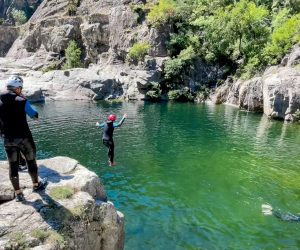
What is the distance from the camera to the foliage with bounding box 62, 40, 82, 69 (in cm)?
8531

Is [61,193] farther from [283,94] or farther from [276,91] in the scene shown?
[276,91]

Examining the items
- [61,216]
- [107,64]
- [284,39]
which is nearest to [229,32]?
[284,39]

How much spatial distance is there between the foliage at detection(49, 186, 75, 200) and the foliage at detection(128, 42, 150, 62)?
67.9 meters

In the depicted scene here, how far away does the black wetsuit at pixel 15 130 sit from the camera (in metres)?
9.49

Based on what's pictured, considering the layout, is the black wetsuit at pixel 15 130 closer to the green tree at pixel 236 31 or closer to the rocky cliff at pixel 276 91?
the rocky cliff at pixel 276 91

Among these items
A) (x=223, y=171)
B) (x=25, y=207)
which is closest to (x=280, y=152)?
(x=223, y=171)

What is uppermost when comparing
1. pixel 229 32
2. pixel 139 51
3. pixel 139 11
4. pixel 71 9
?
pixel 71 9

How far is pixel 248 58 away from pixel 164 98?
705 inches

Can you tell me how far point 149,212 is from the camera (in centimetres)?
1831

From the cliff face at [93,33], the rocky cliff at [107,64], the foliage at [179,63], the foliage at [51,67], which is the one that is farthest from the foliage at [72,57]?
the foliage at [179,63]

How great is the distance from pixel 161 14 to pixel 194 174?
5871 cm

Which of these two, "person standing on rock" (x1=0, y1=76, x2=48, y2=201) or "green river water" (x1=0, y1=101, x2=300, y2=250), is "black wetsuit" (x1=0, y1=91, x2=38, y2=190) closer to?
"person standing on rock" (x1=0, y1=76, x2=48, y2=201)

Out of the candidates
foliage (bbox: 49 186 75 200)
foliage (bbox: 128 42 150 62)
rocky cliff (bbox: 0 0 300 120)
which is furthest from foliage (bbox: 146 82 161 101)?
foliage (bbox: 49 186 75 200)

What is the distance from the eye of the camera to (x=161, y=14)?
7650 cm
